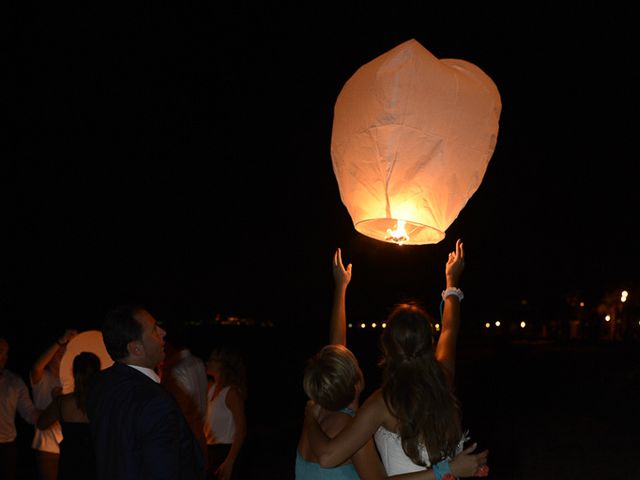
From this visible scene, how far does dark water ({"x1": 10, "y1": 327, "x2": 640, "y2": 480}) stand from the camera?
8352 mm

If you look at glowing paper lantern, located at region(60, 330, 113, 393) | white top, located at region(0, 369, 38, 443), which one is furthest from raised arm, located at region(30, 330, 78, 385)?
glowing paper lantern, located at region(60, 330, 113, 393)

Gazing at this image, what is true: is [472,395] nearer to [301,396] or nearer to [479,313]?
[301,396]

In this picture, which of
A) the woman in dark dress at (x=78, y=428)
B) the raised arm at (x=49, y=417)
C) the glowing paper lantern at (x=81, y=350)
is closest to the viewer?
the woman in dark dress at (x=78, y=428)

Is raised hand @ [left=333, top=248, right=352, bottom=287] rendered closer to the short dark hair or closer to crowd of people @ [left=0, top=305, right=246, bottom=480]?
crowd of people @ [left=0, top=305, right=246, bottom=480]

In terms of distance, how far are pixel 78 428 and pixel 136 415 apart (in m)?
1.81

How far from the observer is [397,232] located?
3.17 m

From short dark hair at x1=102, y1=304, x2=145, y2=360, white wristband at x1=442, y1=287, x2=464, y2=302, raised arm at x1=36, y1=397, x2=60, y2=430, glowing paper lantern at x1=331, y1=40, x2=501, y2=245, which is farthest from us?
raised arm at x1=36, y1=397, x2=60, y2=430

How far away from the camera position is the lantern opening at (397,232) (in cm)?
319

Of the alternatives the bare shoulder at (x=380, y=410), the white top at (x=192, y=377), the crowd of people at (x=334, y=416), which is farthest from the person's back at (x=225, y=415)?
the bare shoulder at (x=380, y=410)

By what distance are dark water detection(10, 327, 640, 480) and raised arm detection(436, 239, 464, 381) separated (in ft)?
10.4

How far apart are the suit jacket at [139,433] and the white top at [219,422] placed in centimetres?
258

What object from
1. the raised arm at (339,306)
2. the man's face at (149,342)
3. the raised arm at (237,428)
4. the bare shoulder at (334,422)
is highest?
the raised arm at (339,306)

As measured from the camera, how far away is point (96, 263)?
35.8m

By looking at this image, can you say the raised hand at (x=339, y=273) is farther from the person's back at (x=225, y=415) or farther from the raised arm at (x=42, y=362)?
the raised arm at (x=42, y=362)
